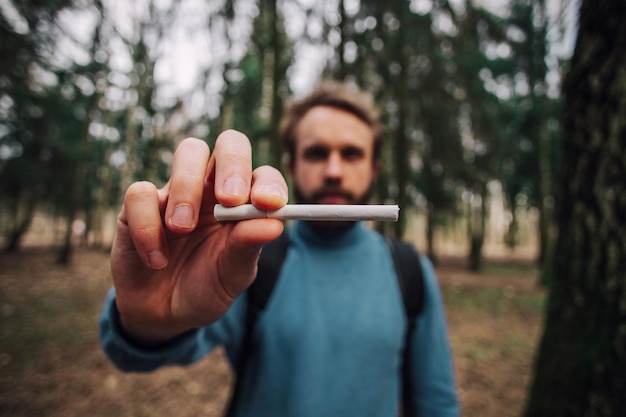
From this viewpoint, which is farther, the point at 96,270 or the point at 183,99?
the point at 96,270

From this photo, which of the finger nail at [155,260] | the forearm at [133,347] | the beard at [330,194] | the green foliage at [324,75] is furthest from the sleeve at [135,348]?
the green foliage at [324,75]

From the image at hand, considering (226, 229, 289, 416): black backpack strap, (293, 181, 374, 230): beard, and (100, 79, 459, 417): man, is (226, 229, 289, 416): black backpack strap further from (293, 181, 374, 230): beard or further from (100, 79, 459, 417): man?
(293, 181, 374, 230): beard

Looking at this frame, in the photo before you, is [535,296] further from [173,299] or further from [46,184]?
[46,184]

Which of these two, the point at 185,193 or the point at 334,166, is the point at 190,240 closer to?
the point at 185,193

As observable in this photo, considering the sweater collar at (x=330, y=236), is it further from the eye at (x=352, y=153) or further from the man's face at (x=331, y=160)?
the eye at (x=352, y=153)

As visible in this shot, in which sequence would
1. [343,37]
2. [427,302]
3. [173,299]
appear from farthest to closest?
[343,37]
[427,302]
[173,299]

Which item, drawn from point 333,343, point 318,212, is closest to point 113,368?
point 333,343

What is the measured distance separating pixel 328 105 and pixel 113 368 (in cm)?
556

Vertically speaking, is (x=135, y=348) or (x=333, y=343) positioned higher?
(x=135, y=348)

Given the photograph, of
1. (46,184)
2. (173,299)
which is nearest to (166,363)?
(173,299)

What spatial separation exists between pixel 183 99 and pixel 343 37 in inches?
246

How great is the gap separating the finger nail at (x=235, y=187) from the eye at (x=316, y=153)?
1290mm

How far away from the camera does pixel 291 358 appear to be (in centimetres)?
166

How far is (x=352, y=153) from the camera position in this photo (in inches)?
86.0
